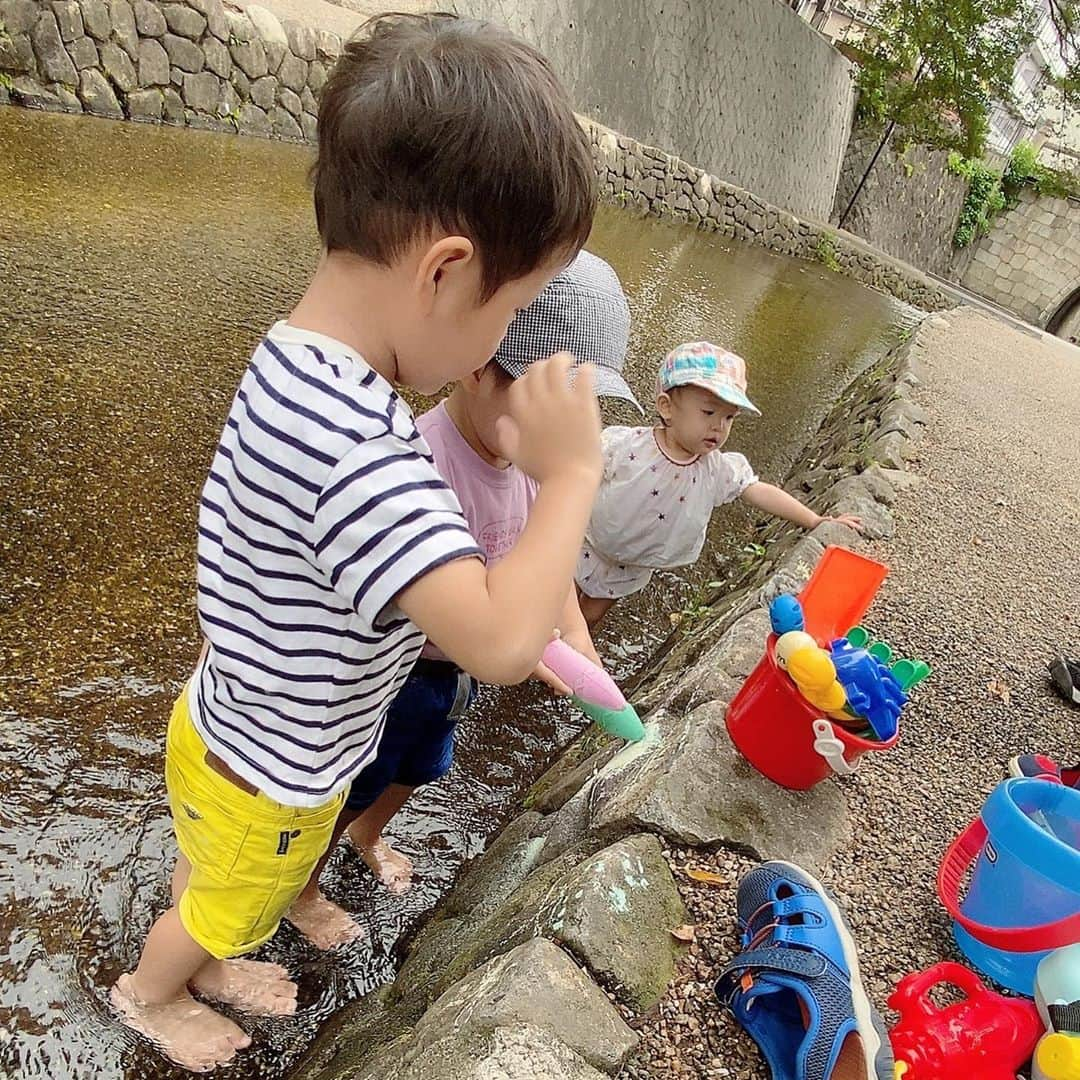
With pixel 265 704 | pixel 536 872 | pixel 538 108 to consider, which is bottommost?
pixel 536 872

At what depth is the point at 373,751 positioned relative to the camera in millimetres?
1320

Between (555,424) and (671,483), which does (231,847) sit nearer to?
(555,424)

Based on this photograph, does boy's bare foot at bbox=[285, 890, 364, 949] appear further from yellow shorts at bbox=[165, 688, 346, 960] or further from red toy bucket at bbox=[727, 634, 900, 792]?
red toy bucket at bbox=[727, 634, 900, 792]

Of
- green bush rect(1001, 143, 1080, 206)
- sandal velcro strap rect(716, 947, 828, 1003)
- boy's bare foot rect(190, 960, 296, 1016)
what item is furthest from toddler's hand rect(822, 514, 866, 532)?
green bush rect(1001, 143, 1080, 206)

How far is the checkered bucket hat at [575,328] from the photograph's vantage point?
52.4 inches

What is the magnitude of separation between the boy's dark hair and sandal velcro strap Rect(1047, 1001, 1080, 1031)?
52.4 inches

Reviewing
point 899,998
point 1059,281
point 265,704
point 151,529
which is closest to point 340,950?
point 265,704

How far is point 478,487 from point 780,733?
0.83 metres

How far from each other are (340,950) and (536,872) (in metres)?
0.42

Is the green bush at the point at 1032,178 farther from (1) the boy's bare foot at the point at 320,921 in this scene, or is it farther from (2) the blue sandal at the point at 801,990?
(1) the boy's bare foot at the point at 320,921

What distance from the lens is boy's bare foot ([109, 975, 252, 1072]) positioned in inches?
57.5

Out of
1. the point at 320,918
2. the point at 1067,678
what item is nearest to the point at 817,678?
the point at 320,918

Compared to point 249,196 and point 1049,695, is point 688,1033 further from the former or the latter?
point 249,196

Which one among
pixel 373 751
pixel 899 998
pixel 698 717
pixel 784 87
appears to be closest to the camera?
pixel 373 751
